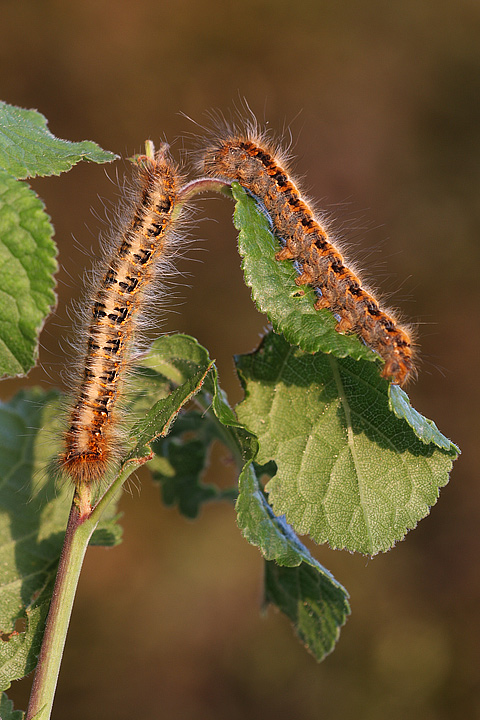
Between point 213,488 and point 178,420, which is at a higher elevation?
point 178,420

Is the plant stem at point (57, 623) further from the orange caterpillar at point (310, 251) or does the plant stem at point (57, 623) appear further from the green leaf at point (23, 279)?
the orange caterpillar at point (310, 251)

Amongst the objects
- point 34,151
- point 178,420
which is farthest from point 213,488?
point 34,151

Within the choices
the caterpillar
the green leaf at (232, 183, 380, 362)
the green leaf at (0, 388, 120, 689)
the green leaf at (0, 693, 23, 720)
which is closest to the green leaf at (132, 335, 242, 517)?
the caterpillar

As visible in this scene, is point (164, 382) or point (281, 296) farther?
point (164, 382)

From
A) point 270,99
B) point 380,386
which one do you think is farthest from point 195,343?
point 270,99

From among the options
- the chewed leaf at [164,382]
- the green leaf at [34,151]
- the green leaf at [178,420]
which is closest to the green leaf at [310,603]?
the green leaf at [178,420]

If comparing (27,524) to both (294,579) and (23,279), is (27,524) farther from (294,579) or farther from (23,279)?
(23,279)

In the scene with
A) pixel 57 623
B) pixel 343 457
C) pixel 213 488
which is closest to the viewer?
pixel 57 623
